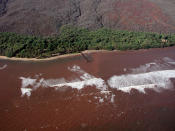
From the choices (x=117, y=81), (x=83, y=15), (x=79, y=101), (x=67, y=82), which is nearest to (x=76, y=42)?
(x=67, y=82)

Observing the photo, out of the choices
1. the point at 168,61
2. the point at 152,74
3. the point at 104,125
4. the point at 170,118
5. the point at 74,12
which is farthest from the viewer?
the point at 74,12

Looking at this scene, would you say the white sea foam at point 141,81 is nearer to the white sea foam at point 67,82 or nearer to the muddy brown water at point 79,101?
the muddy brown water at point 79,101

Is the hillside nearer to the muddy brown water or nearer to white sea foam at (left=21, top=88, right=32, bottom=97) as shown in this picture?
the muddy brown water

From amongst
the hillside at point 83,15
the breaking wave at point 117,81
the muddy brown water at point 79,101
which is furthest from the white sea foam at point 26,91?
the hillside at point 83,15

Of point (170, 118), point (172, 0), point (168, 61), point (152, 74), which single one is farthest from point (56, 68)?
point (172, 0)

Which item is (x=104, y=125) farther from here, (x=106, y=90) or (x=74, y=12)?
(x=74, y=12)

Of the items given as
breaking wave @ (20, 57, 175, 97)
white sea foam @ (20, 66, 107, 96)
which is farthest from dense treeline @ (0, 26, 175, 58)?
white sea foam @ (20, 66, 107, 96)

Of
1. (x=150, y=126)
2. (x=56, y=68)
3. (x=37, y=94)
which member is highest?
(x=56, y=68)

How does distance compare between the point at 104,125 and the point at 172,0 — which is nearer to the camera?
the point at 104,125
